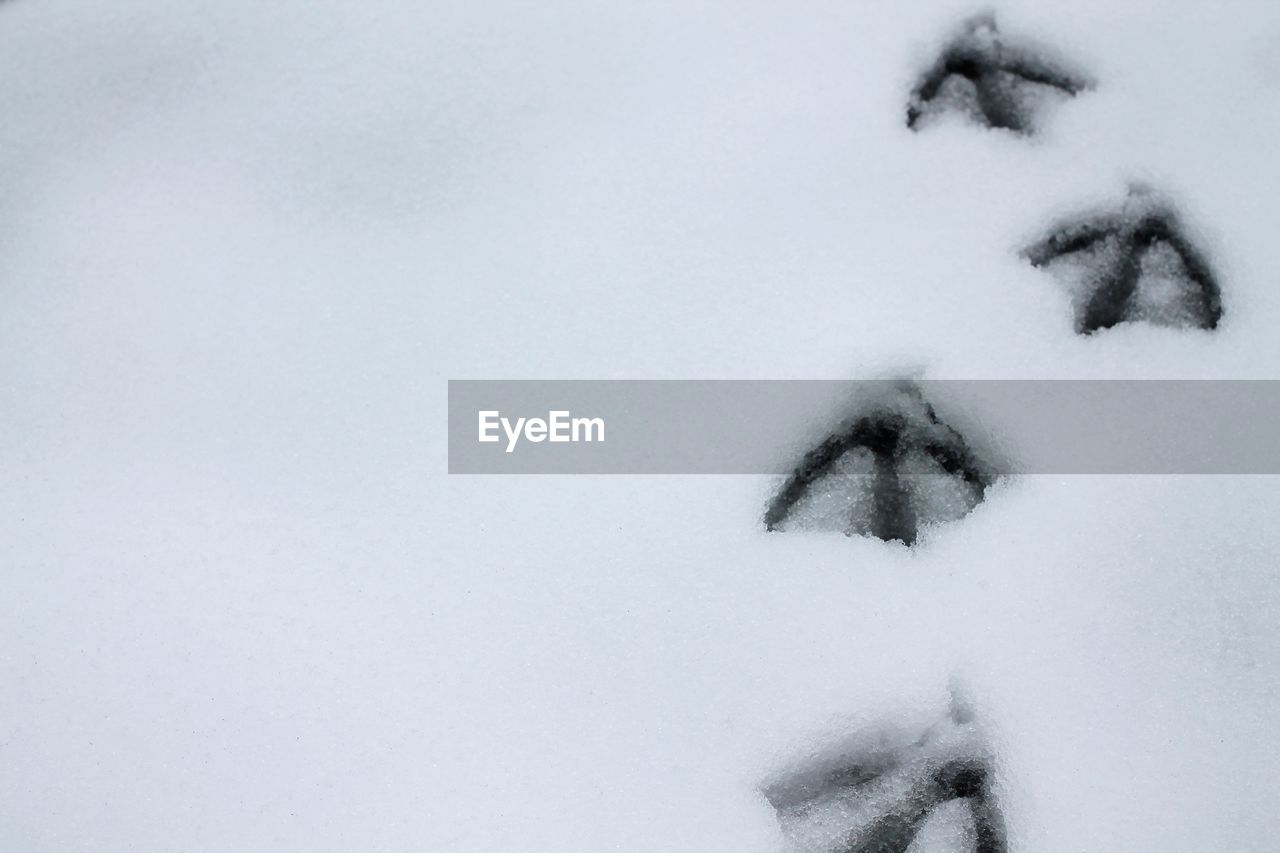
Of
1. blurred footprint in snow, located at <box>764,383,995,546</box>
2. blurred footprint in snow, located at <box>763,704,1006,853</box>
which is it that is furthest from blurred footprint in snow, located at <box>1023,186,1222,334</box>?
blurred footprint in snow, located at <box>763,704,1006,853</box>

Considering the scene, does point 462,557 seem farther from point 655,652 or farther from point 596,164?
point 596,164

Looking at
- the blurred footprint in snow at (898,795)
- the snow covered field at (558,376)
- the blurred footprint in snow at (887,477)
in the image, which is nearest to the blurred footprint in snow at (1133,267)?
the snow covered field at (558,376)

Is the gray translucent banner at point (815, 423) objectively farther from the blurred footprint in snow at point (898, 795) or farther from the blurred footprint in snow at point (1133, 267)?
the blurred footprint in snow at point (898, 795)

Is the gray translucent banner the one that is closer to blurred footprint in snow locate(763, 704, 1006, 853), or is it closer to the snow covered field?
the snow covered field

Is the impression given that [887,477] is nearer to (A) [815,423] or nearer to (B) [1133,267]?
(A) [815,423]

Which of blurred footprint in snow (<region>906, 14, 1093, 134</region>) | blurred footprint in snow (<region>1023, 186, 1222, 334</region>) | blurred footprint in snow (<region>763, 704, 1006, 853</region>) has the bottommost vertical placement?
blurred footprint in snow (<region>763, 704, 1006, 853</region>)

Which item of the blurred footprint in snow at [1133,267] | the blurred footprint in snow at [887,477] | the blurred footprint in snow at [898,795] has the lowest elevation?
the blurred footprint in snow at [898,795]

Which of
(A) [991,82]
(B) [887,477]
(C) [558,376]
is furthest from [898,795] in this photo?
(A) [991,82]
